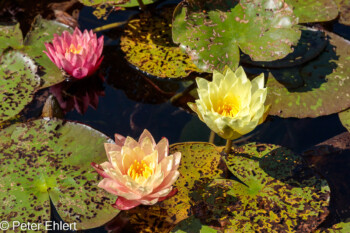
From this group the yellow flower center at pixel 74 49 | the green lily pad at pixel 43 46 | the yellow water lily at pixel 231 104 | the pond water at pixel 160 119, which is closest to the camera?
the yellow water lily at pixel 231 104

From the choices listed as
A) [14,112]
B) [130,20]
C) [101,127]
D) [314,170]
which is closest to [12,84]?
[14,112]

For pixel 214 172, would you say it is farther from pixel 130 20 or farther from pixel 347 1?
pixel 347 1

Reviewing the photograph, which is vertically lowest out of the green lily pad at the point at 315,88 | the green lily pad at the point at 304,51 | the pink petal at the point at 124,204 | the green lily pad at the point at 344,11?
the pink petal at the point at 124,204

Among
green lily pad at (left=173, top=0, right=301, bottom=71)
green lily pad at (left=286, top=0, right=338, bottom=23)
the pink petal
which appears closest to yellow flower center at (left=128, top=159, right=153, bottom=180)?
the pink petal

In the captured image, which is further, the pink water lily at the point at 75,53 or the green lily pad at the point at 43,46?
the green lily pad at the point at 43,46

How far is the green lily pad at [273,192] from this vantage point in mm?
2170

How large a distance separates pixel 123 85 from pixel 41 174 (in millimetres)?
1009

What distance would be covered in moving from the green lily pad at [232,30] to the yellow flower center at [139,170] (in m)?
0.87

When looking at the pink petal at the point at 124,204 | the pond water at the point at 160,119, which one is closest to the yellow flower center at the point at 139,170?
the pink petal at the point at 124,204

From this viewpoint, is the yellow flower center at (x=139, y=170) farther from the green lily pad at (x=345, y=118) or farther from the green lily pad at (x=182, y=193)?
the green lily pad at (x=345, y=118)

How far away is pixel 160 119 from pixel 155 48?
61cm

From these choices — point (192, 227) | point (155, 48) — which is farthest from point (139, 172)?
point (155, 48)

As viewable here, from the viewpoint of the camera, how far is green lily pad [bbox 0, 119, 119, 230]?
2240 mm

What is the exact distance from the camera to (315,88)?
9.29 ft
